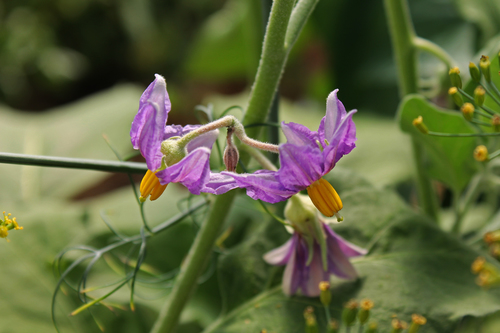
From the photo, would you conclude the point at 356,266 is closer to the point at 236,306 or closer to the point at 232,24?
the point at 236,306

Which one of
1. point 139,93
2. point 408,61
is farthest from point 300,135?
point 139,93

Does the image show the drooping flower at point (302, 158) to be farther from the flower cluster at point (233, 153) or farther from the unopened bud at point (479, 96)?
the unopened bud at point (479, 96)

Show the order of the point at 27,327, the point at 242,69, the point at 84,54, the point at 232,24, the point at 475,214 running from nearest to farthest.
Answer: the point at 27,327
the point at 475,214
the point at 232,24
the point at 242,69
the point at 84,54

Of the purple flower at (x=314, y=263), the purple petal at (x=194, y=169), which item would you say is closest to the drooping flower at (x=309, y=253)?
the purple flower at (x=314, y=263)

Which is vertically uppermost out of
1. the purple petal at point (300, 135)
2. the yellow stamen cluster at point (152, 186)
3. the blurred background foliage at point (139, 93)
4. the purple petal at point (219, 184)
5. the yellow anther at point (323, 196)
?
the purple petal at point (300, 135)

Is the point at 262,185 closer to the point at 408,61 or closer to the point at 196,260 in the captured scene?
the point at 196,260

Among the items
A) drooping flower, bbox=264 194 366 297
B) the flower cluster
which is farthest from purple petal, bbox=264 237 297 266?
the flower cluster

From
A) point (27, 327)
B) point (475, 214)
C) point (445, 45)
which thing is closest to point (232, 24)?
point (445, 45)
